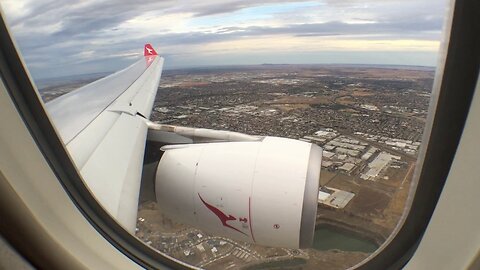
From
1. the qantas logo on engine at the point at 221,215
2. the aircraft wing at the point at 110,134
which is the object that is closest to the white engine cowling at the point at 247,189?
the qantas logo on engine at the point at 221,215

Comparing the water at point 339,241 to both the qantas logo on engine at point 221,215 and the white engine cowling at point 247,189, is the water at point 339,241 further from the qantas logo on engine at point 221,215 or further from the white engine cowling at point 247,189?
the qantas logo on engine at point 221,215

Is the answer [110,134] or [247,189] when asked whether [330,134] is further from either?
[110,134]

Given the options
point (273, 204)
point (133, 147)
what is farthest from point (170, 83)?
point (273, 204)

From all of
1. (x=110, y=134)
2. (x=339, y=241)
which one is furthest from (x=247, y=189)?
(x=110, y=134)

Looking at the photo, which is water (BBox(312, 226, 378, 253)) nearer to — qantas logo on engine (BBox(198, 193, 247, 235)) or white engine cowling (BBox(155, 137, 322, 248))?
white engine cowling (BBox(155, 137, 322, 248))

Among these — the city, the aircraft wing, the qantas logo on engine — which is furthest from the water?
the aircraft wing
